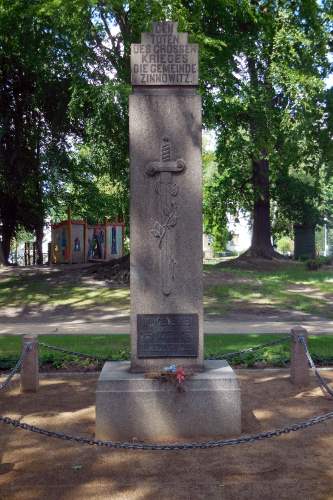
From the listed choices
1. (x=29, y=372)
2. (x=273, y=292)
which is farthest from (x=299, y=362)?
(x=273, y=292)

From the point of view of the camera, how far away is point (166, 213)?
645 cm

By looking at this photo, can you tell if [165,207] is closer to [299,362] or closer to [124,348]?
[299,362]

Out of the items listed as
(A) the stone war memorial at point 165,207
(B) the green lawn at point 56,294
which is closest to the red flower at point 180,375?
(A) the stone war memorial at point 165,207

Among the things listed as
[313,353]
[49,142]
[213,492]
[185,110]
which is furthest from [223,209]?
[213,492]

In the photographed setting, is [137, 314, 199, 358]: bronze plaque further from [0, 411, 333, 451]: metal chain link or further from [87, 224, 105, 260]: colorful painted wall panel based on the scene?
[87, 224, 105, 260]: colorful painted wall panel

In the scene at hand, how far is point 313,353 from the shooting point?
391 inches

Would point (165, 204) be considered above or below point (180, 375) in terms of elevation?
above

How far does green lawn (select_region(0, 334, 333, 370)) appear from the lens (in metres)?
9.55

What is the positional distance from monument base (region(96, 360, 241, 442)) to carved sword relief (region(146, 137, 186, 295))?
1.09 meters

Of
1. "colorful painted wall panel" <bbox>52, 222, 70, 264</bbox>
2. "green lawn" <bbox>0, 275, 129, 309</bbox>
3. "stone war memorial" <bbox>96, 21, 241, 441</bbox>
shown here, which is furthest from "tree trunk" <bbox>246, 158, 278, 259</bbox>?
"stone war memorial" <bbox>96, 21, 241, 441</bbox>

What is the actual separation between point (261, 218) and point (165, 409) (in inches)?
1025

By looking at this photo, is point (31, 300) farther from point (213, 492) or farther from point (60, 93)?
point (213, 492)

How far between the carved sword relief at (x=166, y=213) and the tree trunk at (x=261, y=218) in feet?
79.0

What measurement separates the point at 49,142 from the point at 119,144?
475 cm
